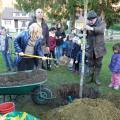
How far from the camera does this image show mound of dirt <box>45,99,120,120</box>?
18.2 ft

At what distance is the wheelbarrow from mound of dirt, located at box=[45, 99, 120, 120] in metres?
0.94

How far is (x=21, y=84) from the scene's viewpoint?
6750 mm

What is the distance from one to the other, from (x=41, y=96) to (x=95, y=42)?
2115mm

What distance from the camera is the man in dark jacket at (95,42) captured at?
8.33m

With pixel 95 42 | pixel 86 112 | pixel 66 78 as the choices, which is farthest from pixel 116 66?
pixel 86 112

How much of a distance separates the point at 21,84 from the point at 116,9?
24.3 metres

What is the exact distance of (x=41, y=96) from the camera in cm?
721

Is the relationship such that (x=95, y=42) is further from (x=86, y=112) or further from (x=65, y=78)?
(x=86, y=112)

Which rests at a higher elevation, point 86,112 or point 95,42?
point 95,42

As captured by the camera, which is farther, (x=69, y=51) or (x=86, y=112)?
(x=69, y=51)

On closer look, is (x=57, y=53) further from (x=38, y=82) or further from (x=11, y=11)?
(x=11, y=11)

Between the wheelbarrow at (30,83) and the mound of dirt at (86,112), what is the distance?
938 mm

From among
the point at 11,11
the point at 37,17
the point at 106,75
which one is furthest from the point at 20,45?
the point at 11,11

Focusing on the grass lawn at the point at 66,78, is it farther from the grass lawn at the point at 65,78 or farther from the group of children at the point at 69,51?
the group of children at the point at 69,51
